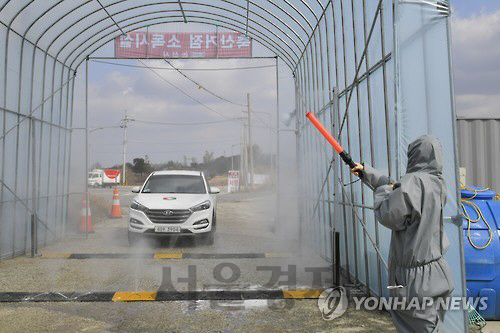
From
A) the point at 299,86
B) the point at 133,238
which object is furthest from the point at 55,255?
the point at 299,86

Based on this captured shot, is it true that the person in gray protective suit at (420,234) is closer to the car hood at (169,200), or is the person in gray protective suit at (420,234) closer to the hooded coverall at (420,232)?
the hooded coverall at (420,232)

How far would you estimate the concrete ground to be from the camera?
4961 millimetres

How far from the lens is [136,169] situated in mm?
58281

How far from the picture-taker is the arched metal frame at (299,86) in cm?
532

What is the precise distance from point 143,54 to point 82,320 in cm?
930

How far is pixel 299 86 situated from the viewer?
11.2m

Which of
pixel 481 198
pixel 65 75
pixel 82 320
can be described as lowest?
pixel 82 320

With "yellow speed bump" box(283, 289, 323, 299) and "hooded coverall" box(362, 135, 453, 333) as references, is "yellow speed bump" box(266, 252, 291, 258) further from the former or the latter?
"hooded coverall" box(362, 135, 453, 333)

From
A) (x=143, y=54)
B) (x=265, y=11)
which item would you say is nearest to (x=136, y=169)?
(x=143, y=54)

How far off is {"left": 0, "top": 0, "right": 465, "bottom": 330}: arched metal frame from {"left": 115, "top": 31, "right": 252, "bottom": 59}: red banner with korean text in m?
0.89

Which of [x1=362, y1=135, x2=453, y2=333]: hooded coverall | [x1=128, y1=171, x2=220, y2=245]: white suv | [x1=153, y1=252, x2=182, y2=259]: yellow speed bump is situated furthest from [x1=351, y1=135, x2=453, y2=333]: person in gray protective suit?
[x1=128, y1=171, x2=220, y2=245]: white suv

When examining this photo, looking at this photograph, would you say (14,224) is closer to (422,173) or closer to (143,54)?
(143,54)

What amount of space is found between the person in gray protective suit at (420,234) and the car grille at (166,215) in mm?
7030

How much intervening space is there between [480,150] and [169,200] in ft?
22.2
